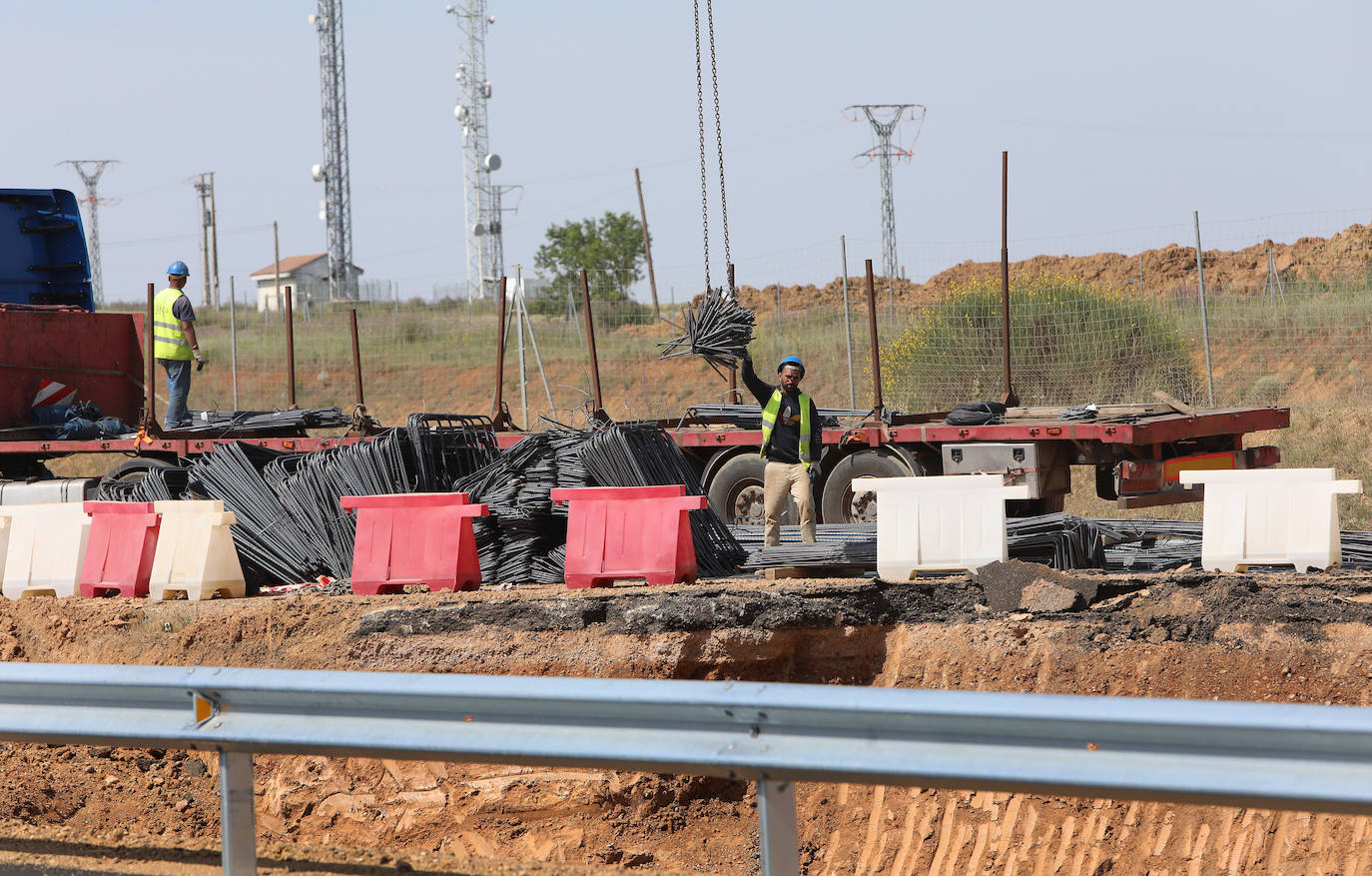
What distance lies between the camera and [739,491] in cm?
1234

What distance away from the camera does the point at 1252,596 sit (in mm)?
6727

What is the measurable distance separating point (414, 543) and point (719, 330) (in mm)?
3555

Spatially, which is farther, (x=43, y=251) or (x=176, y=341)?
(x=43, y=251)

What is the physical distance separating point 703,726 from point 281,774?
13.2 ft

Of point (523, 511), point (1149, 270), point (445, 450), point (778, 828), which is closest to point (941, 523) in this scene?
point (523, 511)

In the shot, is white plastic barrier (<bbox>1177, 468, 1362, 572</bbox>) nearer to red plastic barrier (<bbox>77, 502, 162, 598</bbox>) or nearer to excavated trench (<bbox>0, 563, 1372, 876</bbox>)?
excavated trench (<bbox>0, 563, 1372, 876</bbox>)

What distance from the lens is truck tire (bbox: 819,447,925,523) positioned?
11.5 m

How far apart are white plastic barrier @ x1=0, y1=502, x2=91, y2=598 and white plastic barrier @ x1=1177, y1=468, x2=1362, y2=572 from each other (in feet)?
23.3

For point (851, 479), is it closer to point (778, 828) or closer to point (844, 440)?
point (844, 440)

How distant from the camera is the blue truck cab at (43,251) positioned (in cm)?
1374

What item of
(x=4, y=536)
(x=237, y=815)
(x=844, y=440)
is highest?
(x=844, y=440)

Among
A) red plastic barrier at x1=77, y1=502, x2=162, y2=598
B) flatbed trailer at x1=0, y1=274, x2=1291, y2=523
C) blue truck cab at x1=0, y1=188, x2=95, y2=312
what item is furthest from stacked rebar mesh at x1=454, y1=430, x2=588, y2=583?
blue truck cab at x1=0, y1=188, x2=95, y2=312

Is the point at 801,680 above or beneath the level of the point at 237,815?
beneath

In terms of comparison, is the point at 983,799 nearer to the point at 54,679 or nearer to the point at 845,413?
the point at 54,679
